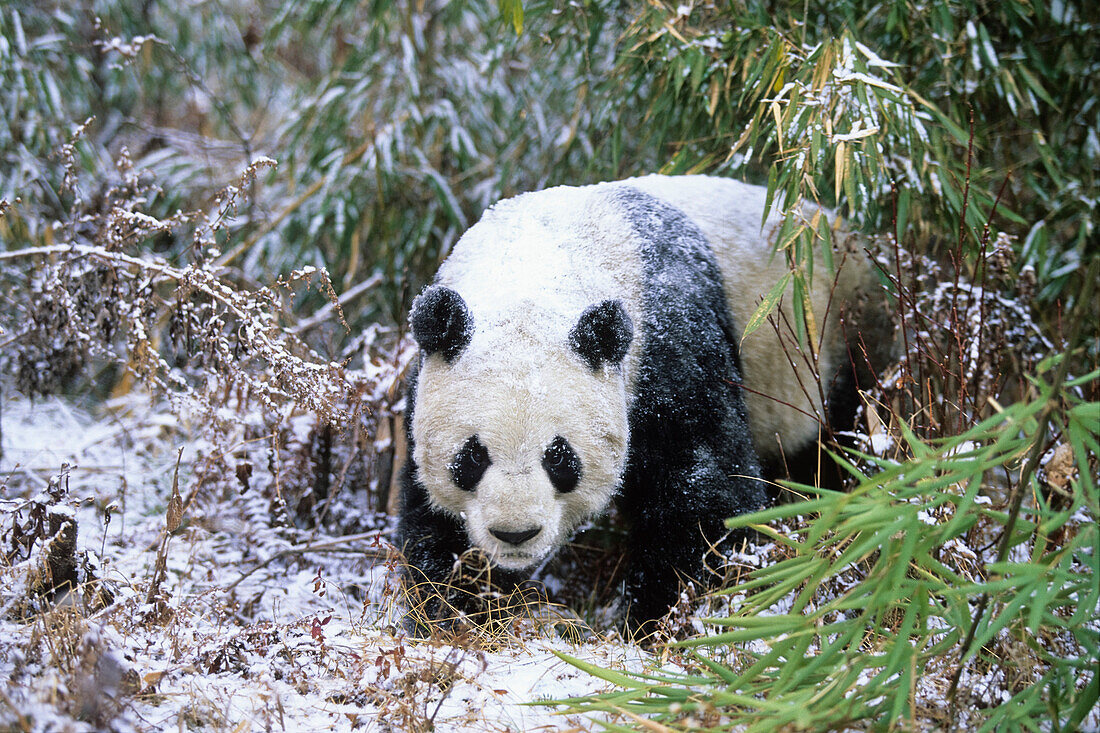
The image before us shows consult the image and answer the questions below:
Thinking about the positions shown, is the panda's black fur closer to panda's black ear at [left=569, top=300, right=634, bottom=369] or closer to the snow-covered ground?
panda's black ear at [left=569, top=300, right=634, bottom=369]

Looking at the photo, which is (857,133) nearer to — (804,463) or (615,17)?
(804,463)

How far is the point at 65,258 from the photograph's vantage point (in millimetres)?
3016

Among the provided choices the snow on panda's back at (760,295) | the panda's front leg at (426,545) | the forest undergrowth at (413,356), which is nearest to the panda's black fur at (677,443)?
the forest undergrowth at (413,356)

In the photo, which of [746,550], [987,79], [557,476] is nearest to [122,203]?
[557,476]

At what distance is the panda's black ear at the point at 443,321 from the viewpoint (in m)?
2.39

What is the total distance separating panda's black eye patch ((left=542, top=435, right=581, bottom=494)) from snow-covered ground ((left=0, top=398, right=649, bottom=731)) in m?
0.49

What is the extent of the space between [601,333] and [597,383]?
15 centimetres

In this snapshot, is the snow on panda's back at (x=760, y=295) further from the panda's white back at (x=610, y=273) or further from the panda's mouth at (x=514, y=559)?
the panda's mouth at (x=514, y=559)

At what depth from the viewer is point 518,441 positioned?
2289 mm

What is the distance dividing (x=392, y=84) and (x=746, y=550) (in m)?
3.85

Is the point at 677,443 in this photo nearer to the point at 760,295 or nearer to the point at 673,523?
the point at 673,523

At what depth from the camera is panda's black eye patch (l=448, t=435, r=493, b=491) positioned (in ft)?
7.66

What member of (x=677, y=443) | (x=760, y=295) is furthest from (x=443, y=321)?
A: (x=760, y=295)

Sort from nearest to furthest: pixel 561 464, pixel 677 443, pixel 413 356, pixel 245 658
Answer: pixel 245 658 < pixel 561 464 < pixel 677 443 < pixel 413 356
